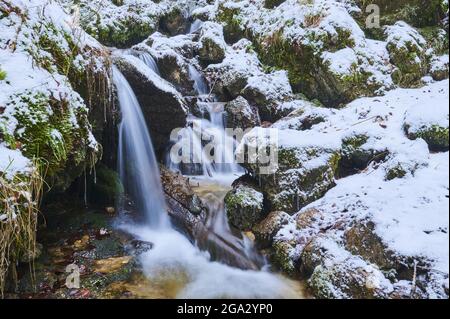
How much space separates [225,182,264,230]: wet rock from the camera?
Result: 5062 millimetres

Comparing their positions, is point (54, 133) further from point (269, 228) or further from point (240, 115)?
point (240, 115)

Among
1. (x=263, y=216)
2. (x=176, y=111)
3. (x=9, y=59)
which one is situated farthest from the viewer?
(x=176, y=111)

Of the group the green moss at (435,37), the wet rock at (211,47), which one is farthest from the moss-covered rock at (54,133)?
the green moss at (435,37)

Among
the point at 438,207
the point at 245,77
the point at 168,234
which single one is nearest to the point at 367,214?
the point at 438,207

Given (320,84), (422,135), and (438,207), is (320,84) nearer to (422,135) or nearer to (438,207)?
(422,135)

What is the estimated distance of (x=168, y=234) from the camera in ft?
15.8

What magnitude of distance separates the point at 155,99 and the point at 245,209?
8.46 ft

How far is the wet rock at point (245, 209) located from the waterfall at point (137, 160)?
3.29ft

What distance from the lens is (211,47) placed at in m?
9.47

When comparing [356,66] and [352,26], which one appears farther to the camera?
[352,26]

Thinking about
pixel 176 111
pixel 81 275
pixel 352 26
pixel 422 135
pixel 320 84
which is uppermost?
pixel 352 26

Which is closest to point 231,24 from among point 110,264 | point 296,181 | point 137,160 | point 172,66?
point 172,66

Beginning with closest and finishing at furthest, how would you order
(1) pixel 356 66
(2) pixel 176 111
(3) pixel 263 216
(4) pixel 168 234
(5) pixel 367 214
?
1. (5) pixel 367 214
2. (4) pixel 168 234
3. (3) pixel 263 216
4. (2) pixel 176 111
5. (1) pixel 356 66
